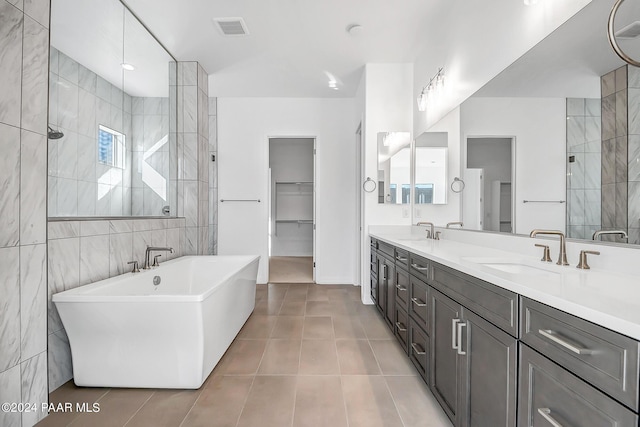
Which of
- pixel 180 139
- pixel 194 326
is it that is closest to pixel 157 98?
pixel 180 139

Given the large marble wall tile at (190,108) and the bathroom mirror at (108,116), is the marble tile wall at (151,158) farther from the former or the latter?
the large marble wall tile at (190,108)

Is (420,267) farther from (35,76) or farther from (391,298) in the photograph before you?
(35,76)

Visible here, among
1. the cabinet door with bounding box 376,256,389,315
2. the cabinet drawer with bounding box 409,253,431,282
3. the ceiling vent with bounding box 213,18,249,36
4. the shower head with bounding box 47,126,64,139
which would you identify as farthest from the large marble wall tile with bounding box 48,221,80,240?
the cabinet door with bounding box 376,256,389,315

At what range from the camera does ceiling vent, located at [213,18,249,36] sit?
9.28 ft

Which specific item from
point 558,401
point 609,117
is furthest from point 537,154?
point 558,401

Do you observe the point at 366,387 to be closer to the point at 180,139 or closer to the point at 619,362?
the point at 619,362

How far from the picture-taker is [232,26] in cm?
292

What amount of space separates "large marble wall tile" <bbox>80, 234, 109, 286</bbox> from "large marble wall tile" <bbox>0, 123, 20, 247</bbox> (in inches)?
24.9

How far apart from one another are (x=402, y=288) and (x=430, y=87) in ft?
6.44

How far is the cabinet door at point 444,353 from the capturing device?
139 centimetres

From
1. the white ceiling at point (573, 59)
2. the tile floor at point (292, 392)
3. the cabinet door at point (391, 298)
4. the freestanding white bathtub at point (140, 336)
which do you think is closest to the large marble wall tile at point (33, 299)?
the freestanding white bathtub at point (140, 336)

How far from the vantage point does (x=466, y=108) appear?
2.36 meters

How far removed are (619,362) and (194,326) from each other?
1.77 meters

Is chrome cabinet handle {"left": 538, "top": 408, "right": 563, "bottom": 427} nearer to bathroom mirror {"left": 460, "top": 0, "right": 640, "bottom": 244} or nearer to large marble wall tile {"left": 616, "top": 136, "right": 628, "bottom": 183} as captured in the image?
bathroom mirror {"left": 460, "top": 0, "right": 640, "bottom": 244}
